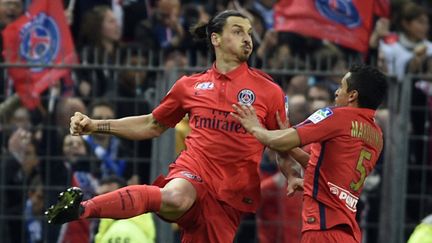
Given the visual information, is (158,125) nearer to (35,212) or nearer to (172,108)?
(172,108)

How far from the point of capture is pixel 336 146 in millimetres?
10828

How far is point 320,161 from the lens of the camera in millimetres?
10883

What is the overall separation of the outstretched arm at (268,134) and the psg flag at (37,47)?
3.76 m

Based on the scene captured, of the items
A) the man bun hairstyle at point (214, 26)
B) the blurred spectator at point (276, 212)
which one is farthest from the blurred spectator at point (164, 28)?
the man bun hairstyle at point (214, 26)

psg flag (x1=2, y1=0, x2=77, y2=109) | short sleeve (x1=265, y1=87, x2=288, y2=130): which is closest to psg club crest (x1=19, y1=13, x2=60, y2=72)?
psg flag (x1=2, y1=0, x2=77, y2=109)

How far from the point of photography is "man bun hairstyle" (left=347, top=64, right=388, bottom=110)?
35.7 feet

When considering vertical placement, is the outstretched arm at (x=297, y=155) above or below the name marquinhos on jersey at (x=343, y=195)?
above

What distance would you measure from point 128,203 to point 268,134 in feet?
3.68

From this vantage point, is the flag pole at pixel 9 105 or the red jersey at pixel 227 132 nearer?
the red jersey at pixel 227 132

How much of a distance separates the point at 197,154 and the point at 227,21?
103cm

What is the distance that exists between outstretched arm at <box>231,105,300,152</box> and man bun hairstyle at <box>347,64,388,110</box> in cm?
57

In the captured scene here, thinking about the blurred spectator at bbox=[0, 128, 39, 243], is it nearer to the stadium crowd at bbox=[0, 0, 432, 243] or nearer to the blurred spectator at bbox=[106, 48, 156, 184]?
the stadium crowd at bbox=[0, 0, 432, 243]

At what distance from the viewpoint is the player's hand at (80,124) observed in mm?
10984

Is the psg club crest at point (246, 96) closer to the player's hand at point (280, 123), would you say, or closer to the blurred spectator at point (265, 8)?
the player's hand at point (280, 123)
